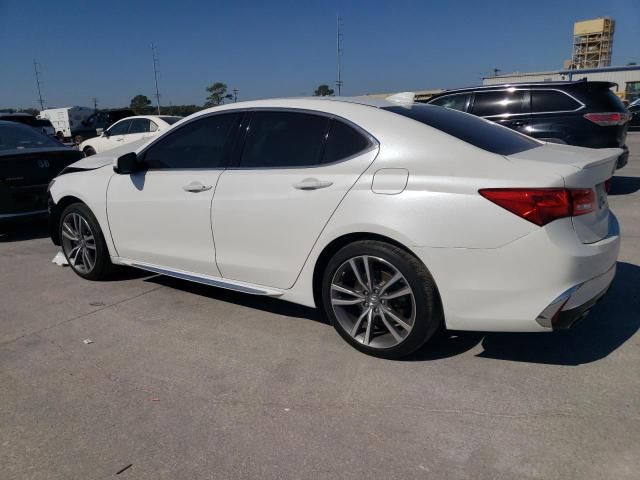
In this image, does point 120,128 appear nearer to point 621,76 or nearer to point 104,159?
point 104,159

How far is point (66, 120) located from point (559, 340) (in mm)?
34922

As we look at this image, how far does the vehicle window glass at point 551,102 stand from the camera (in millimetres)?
8102

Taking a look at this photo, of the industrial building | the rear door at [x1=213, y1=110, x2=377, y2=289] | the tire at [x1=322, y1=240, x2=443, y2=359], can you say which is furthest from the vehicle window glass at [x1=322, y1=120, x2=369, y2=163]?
the industrial building

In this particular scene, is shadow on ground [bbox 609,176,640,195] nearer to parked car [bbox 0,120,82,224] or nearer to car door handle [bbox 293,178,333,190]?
car door handle [bbox 293,178,333,190]

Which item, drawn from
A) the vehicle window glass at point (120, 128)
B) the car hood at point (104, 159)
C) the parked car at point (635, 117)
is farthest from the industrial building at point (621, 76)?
the car hood at point (104, 159)

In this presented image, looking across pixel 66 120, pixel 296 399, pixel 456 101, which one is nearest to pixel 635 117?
→ pixel 456 101

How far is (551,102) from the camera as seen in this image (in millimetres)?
8211

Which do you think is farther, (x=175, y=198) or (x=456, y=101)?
(x=456, y=101)

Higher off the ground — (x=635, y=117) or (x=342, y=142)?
(x=342, y=142)

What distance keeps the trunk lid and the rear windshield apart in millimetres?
141

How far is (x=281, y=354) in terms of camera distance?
3.48 m

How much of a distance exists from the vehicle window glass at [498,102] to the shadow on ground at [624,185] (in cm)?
209

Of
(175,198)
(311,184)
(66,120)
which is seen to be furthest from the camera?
(66,120)

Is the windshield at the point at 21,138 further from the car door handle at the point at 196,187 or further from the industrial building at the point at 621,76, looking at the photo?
the industrial building at the point at 621,76
